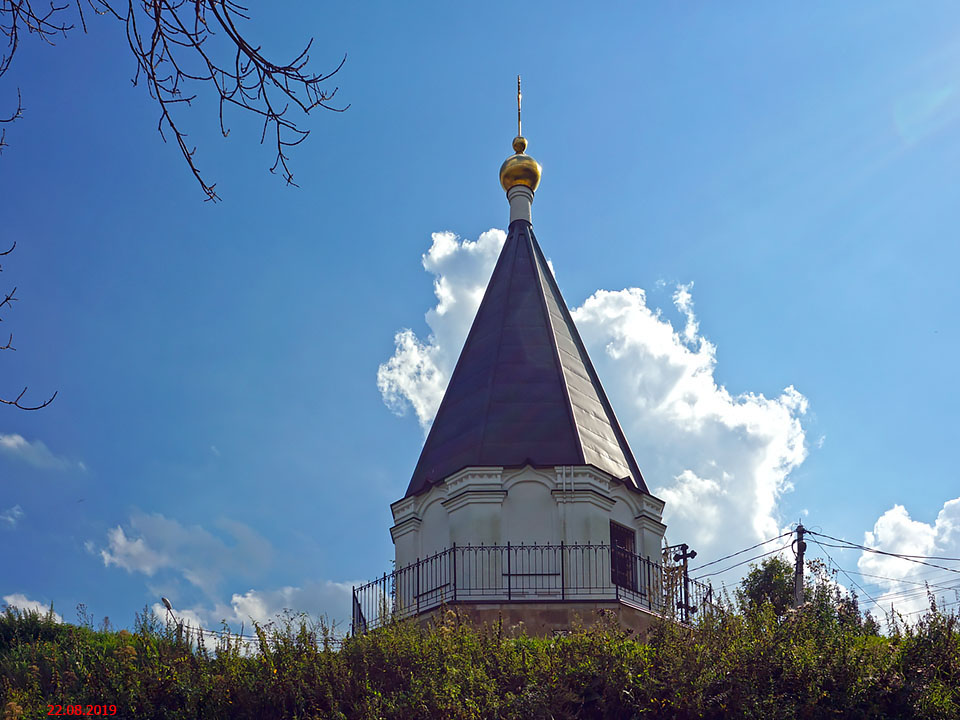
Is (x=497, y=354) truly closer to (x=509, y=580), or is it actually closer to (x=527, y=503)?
(x=527, y=503)

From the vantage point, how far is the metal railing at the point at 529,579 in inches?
589

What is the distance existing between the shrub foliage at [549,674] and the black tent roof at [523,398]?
200 inches

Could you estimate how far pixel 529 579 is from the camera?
15.2 m

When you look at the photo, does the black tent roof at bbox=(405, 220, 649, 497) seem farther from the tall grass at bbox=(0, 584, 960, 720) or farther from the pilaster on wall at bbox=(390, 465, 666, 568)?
the tall grass at bbox=(0, 584, 960, 720)

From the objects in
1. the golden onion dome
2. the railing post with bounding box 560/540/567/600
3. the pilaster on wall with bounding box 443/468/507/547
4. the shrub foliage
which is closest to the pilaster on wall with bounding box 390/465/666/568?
the pilaster on wall with bounding box 443/468/507/547

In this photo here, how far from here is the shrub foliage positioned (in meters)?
9.49

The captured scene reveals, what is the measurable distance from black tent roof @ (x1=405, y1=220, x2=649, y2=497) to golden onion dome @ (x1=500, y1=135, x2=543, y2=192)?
95.8 inches

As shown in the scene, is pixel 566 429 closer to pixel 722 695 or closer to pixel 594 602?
pixel 594 602

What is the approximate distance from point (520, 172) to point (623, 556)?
9.03 meters

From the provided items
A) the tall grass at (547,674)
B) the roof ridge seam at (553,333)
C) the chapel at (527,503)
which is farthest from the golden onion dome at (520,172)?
the tall grass at (547,674)

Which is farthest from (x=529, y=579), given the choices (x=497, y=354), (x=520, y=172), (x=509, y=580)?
(x=520, y=172)

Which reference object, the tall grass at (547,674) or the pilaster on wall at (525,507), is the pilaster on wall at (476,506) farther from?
the tall grass at (547,674)

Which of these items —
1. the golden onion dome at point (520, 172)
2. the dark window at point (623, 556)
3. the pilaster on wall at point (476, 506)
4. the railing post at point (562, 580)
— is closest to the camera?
the railing post at point (562, 580)

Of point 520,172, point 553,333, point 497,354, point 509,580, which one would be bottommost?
point 509,580
